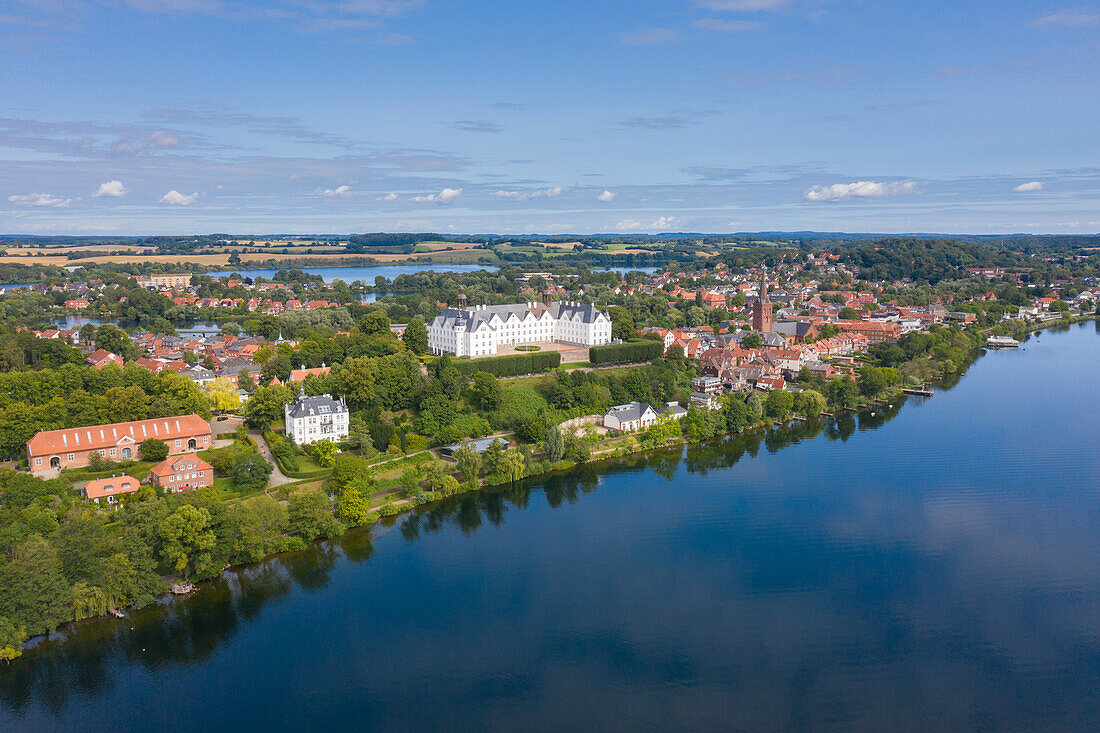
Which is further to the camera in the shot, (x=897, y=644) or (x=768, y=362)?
(x=768, y=362)

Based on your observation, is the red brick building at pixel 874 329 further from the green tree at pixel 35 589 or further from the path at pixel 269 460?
the green tree at pixel 35 589

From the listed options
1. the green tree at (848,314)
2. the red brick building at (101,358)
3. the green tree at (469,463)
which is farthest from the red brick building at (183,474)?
the green tree at (848,314)

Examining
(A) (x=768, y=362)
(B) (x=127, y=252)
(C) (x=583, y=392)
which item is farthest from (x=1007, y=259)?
(B) (x=127, y=252)

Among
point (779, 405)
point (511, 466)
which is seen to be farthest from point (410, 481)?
point (779, 405)

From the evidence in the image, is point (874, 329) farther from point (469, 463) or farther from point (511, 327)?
point (469, 463)

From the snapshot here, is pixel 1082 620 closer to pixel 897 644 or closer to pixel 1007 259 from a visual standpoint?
pixel 897 644

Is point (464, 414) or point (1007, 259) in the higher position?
point (1007, 259)
